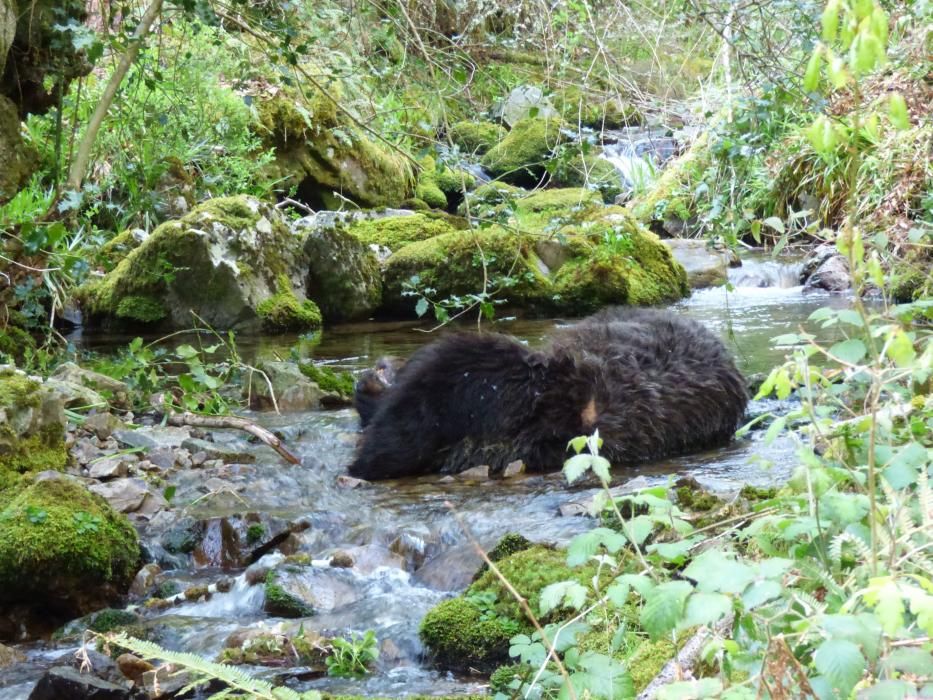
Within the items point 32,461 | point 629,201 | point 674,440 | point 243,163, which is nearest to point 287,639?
point 32,461

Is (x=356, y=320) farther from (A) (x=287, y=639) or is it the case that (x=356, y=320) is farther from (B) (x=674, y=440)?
(A) (x=287, y=639)

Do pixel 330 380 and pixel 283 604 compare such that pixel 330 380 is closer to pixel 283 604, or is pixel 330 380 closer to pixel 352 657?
pixel 283 604

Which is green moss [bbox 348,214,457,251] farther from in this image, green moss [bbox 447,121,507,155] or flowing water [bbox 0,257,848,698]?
flowing water [bbox 0,257,848,698]

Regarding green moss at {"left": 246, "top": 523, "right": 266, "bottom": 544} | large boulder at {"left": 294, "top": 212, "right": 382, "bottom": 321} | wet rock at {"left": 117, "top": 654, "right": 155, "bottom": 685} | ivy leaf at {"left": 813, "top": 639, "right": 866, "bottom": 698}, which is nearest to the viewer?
ivy leaf at {"left": 813, "top": 639, "right": 866, "bottom": 698}

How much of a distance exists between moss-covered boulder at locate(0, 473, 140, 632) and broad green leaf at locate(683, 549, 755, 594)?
2860 mm

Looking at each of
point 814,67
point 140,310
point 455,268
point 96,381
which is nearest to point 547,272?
point 455,268

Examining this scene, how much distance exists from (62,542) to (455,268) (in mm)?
7227

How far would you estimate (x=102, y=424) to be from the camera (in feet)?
18.6

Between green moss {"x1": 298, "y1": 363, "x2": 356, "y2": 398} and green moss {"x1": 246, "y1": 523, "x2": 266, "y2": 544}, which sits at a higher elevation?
green moss {"x1": 298, "y1": 363, "x2": 356, "y2": 398}

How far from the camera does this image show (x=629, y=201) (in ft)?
50.3

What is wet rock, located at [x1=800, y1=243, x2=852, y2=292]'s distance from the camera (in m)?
11.7

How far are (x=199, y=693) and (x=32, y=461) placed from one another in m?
1.94

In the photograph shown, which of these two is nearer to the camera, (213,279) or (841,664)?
(841,664)

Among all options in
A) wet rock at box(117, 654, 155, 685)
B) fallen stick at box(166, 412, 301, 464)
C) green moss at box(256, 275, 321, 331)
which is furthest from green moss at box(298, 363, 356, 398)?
wet rock at box(117, 654, 155, 685)
